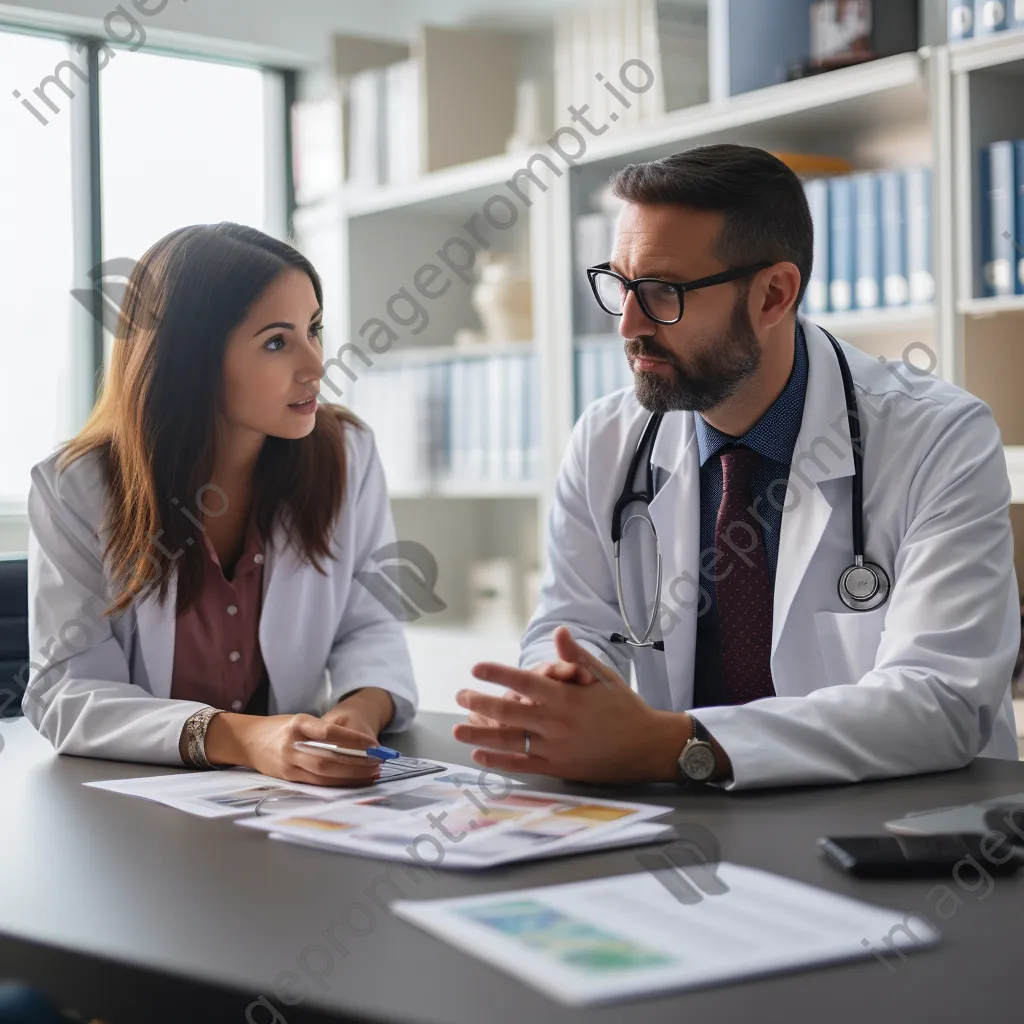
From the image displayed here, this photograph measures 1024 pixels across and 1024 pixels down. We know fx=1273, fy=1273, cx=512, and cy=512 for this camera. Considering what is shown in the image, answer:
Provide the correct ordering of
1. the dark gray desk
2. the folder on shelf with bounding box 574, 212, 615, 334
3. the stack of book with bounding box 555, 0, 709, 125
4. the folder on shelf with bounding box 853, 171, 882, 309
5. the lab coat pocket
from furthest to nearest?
the folder on shelf with bounding box 574, 212, 615, 334 → the stack of book with bounding box 555, 0, 709, 125 → the folder on shelf with bounding box 853, 171, 882, 309 → the lab coat pocket → the dark gray desk

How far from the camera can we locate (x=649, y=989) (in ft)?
2.40

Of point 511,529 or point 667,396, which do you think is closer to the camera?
point 667,396

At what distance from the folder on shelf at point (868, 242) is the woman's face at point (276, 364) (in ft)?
4.27

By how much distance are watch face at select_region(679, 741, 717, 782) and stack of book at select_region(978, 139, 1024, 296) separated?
1.52 meters

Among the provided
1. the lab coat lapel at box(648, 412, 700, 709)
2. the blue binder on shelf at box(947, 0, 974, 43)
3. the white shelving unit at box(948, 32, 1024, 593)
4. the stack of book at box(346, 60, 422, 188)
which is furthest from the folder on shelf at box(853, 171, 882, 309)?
the stack of book at box(346, 60, 422, 188)

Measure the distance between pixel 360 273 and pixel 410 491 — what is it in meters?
0.68

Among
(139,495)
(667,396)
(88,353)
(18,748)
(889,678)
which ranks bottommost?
(18,748)

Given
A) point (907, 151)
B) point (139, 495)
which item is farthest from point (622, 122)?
point (139, 495)

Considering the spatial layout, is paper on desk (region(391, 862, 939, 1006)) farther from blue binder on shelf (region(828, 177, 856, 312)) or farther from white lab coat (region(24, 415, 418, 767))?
blue binder on shelf (region(828, 177, 856, 312))

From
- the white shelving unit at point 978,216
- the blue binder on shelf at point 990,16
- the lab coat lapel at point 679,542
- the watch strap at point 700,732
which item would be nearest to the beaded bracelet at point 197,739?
the watch strap at point 700,732

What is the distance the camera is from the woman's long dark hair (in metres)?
1.78

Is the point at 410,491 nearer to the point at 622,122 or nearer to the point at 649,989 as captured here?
the point at 622,122

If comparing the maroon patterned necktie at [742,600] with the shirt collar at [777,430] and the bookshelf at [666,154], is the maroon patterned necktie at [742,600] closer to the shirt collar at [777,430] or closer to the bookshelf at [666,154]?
the shirt collar at [777,430]

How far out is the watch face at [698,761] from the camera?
1.24m
